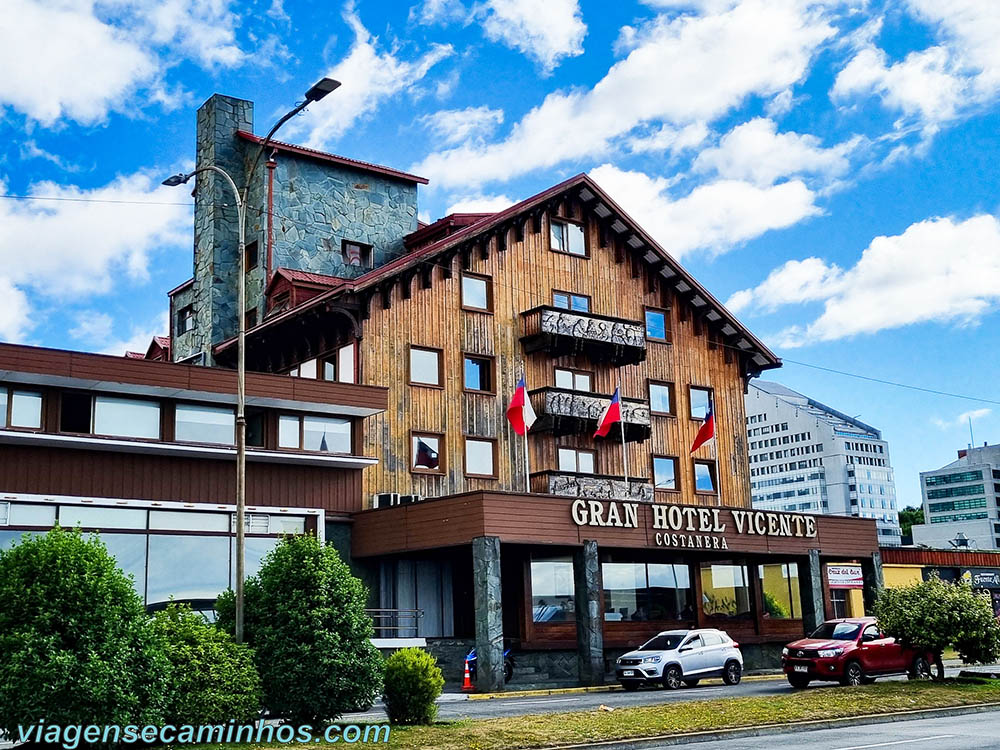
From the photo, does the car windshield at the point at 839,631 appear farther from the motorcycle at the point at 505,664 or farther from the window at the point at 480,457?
the window at the point at 480,457

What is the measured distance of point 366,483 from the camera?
37000 millimetres

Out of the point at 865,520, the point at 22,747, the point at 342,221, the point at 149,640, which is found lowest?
the point at 22,747

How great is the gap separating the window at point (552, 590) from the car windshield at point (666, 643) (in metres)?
3.66

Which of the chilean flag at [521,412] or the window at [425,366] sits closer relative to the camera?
the chilean flag at [521,412]

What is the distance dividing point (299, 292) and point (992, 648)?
26.0 m

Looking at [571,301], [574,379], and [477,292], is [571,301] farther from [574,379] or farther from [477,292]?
[477,292]

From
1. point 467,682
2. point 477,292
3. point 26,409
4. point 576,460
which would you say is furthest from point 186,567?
point 576,460

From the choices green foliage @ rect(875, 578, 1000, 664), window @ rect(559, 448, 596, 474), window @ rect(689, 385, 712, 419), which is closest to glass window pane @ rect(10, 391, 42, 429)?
window @ rect(559, 448, 596, 474)

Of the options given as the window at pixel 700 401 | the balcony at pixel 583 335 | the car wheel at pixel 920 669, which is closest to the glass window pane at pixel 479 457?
the balcony at pixel 583 335

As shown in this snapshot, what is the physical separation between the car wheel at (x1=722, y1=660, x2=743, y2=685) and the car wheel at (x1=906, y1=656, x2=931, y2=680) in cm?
496

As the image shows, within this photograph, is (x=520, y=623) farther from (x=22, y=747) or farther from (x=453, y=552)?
(x=22, y=747)

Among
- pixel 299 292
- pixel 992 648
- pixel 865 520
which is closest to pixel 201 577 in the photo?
pixel 299 292

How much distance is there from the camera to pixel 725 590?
1679 inches

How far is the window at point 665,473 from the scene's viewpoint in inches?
1810
